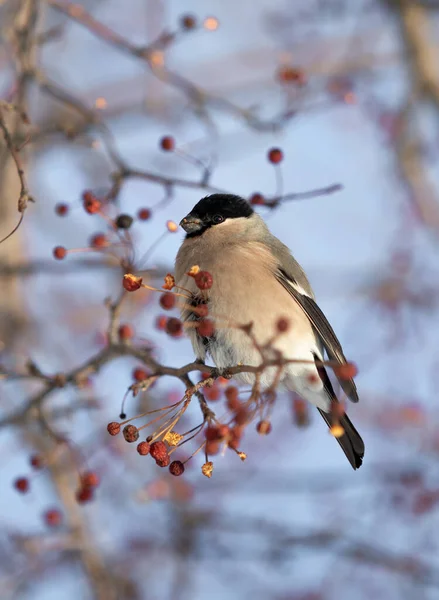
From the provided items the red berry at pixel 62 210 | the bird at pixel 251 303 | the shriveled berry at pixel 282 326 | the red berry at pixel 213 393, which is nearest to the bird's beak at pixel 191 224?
the bird at pixel 251 303

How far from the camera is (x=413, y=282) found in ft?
23.9

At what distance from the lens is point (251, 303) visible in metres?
3.35

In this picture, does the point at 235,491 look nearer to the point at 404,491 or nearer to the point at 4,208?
the point at 404,491

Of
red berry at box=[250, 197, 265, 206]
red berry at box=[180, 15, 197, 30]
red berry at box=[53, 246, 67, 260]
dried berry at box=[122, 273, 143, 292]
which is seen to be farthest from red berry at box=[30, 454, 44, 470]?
red berry at box=[180, 15, 197, 30]

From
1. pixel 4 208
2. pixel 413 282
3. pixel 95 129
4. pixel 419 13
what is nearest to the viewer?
pixel 95 129

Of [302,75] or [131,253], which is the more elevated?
[302,75]

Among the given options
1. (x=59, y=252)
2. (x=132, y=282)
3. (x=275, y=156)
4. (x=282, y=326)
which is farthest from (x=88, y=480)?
(x=275, y=156)

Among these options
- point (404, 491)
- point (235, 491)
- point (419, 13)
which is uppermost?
point (419, 13)

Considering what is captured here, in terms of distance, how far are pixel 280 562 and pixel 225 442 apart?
2982 mm

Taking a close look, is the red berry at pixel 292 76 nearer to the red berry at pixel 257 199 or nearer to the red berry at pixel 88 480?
the red berry at pixel 257 199

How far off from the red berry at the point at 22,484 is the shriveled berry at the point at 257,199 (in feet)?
5.70

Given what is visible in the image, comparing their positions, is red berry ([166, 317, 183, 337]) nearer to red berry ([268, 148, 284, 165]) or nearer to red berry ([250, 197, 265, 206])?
red berry ([250, 197, 265, 206])

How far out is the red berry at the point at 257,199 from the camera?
3.20 metres

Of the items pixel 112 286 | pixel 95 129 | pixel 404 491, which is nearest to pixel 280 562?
pixel 404 491
